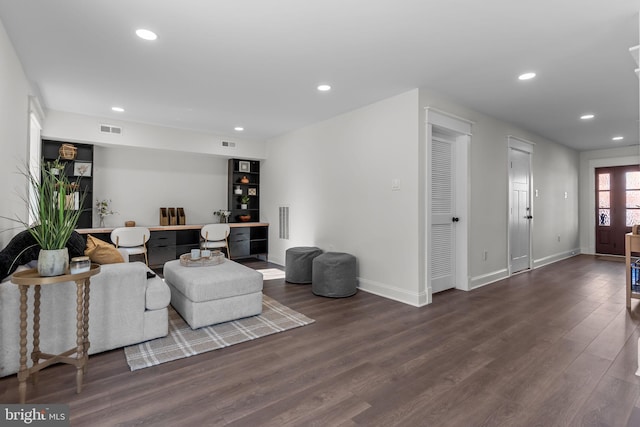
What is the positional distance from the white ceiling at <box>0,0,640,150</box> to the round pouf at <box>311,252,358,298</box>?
80.0 inches

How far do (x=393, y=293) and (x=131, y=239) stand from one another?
384cm

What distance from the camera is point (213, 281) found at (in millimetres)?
2877

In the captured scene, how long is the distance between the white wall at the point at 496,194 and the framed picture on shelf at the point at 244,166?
395 centimetres

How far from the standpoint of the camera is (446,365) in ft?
7.25

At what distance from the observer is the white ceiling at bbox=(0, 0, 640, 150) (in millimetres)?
2154

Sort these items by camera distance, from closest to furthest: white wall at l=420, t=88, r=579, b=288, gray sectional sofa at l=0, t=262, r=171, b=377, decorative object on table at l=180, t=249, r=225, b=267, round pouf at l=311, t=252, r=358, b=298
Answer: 1. gray sectional sofa at l=0, t=262, r=171, b=377
2. decorative object on table at l=180, t=249, r=225, b=267
3. round pouf at l=311, t=252, r=358, b=298
4. white wall at l=420, t=88, r=579, b=288

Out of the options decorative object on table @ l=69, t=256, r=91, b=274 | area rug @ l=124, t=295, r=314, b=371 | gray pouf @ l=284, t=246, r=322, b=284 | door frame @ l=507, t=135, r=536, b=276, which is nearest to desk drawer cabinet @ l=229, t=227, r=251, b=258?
gray pouf @ l=284, t=246, r=322, b=284

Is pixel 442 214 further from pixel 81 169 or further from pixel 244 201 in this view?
pixel 81 169

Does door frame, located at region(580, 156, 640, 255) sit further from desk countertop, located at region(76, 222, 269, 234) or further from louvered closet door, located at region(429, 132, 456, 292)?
desk countertop, located at region(76, 222, 269, 234)

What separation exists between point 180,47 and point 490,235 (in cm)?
445

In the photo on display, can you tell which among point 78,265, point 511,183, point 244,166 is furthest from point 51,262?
point 511,183

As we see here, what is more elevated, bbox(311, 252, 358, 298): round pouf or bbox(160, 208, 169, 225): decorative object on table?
bbox(160, 208, 169, 225): decorative object on table

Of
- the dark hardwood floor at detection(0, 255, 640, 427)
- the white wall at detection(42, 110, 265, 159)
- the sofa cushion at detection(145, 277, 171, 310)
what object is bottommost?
the dark hardwood floor at detection(0, 255, 640, 427)

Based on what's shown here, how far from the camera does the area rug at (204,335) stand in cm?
233
